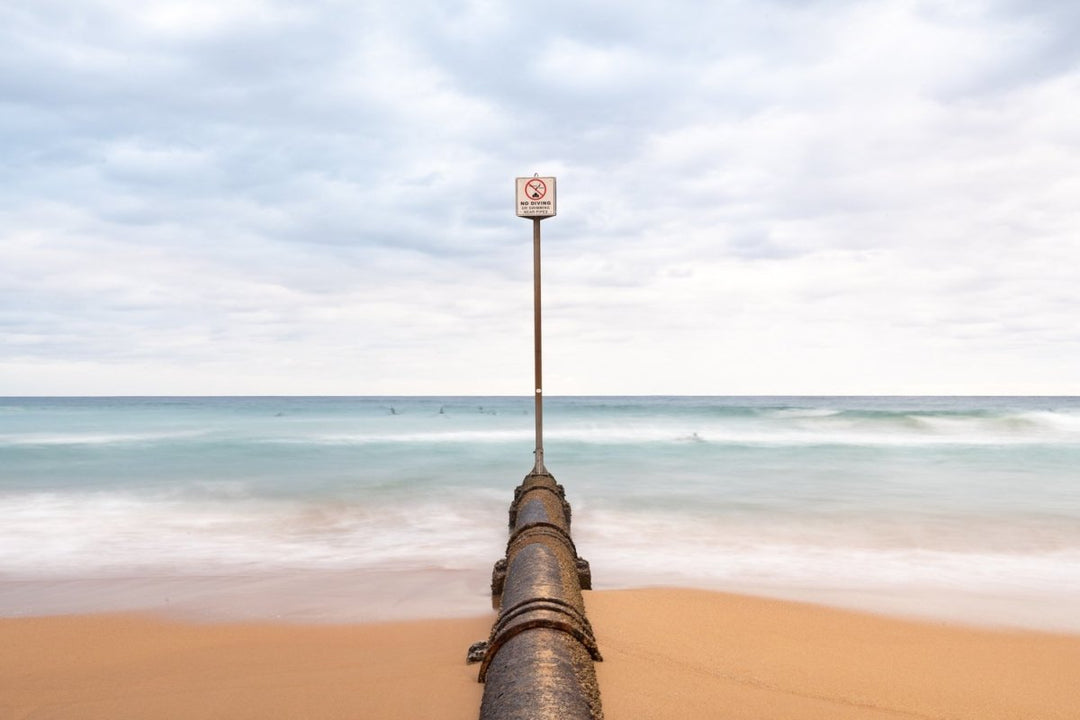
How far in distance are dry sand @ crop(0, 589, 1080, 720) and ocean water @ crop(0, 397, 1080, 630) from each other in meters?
0.62

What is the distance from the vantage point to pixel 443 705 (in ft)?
13.4

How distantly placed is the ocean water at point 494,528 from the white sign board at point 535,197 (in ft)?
12.7

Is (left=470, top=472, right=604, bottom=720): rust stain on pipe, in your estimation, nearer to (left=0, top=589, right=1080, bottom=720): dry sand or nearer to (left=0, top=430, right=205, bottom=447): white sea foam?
(left=0, top=589, right=1080, bottom=720): dry sand

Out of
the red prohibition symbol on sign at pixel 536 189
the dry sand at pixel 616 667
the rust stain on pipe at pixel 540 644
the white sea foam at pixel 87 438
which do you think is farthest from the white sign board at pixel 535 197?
the white sea foam at pixel 87 438

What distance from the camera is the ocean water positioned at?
265 inches

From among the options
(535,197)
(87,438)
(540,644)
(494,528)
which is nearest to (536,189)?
(535,197)

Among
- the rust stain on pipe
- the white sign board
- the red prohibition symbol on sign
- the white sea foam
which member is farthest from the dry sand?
the white sea foam

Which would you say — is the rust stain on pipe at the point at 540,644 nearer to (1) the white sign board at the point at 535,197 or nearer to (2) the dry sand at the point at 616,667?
(2) the dry sand at the point at 616,667

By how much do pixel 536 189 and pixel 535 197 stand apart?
92mm

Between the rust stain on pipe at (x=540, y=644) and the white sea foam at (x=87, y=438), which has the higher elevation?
the rust stain on pipe at (x=540, y=644)

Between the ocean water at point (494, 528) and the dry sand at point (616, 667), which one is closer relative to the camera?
the dry sand at point (616, 667)

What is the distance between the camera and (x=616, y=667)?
4.42 m

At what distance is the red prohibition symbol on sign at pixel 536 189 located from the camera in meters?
8.16

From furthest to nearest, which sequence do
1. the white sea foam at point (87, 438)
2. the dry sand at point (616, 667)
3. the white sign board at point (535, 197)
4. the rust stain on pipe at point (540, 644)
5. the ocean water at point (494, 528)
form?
the white sea foam at point (87, 438)
the white sign board at point (535, 197)
the ocean water at point (494, 528)
the dry sand at point (616, 667)
the rust stain on pipe at point (540, 644)
